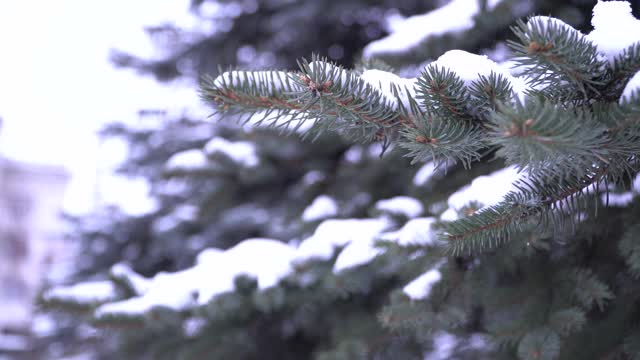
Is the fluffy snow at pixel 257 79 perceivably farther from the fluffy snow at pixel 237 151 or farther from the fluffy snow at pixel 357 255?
the fluffy snow at pixel 237 151

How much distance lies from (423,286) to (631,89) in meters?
1.02

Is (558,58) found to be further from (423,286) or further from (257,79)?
(423,286)

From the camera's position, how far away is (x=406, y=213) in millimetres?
2133

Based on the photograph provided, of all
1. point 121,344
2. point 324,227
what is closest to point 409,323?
point 324,227

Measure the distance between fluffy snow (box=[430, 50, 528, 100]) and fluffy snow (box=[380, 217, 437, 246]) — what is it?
0.77 meters

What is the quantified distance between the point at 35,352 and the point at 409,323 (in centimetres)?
450

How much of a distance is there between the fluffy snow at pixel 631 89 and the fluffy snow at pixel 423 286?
978mm

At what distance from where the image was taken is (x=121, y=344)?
356cm

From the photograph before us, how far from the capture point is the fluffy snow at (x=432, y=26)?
2258 mm

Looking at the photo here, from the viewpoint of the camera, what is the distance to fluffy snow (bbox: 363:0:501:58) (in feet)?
7.41

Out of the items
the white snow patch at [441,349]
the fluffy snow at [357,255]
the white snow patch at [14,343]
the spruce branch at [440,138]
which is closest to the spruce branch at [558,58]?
the spruce branch at [440,138]

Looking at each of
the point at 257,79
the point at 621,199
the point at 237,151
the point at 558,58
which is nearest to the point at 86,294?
the point at 237,151

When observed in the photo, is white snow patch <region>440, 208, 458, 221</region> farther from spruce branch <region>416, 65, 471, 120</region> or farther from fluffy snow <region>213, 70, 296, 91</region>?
fluffy snow <region>213, 70, 296, 91</region>

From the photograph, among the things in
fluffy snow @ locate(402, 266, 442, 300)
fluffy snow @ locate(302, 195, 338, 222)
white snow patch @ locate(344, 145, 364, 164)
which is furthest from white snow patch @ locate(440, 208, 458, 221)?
white snow patch @ locate(344, 145, 364, 164)
